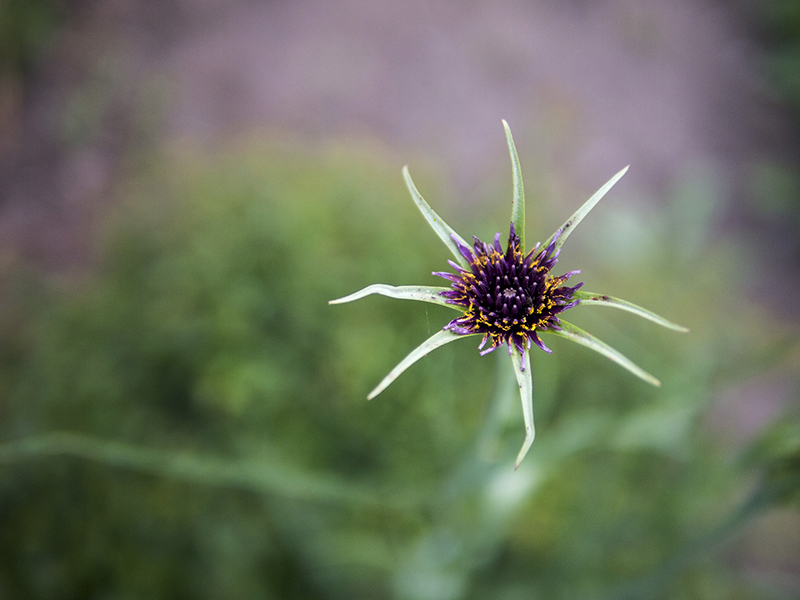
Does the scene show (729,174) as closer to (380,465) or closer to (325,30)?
(325,30)

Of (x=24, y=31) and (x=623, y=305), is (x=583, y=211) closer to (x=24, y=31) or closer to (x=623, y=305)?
(x=623, y=305)

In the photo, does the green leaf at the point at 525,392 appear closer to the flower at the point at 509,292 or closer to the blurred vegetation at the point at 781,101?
the flower at the point at 509,292

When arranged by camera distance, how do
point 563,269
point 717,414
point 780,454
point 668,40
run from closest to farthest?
point 780,454
point 563,269
point 717,414
point 668,40

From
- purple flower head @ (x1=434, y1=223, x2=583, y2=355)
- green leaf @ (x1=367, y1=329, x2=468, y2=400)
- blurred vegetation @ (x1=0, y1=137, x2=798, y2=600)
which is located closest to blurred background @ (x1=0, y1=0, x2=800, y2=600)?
blurred vegetation @ (x1=0, y1=137, x2=798, y2=600)

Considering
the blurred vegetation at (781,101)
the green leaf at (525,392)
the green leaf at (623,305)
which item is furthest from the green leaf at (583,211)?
the blurred vegetation at (781,101)

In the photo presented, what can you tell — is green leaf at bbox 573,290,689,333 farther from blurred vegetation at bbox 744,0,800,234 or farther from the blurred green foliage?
the blurred green foliage

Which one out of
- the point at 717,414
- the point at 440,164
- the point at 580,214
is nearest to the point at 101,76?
the point at 440,164
